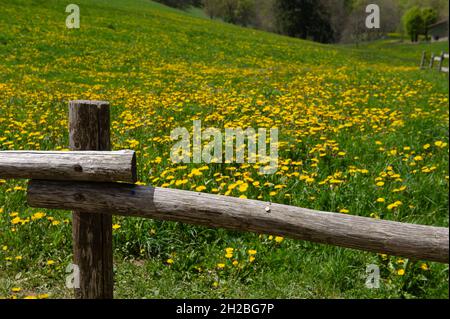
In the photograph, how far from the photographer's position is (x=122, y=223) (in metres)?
5.13

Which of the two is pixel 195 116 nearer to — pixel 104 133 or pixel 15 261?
pixel 15 261

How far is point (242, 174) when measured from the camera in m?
5.95

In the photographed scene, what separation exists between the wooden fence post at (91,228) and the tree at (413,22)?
69.2 m

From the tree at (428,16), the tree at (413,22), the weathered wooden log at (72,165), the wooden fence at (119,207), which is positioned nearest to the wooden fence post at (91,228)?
the wooden fence at (119,207)

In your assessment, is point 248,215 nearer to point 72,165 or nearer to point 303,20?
point 72,165

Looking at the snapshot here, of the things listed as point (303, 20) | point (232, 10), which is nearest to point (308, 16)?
point (303, 20)

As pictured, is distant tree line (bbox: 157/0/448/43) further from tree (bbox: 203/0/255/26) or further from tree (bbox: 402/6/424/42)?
tree (bbox: 402/6/424/42)

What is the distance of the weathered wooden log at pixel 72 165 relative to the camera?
10.6 feet

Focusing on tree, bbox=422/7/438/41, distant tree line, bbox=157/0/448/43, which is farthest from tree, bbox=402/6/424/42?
tree, bbox=422/7/438/41

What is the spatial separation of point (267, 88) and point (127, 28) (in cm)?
1458

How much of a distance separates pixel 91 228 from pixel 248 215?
3.86 ft

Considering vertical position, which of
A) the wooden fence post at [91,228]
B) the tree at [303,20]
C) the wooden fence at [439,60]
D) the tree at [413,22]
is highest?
the tree at [413,22]

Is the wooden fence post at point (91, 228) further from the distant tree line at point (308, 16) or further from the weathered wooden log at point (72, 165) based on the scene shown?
the distant tree line at point (308, 16)
